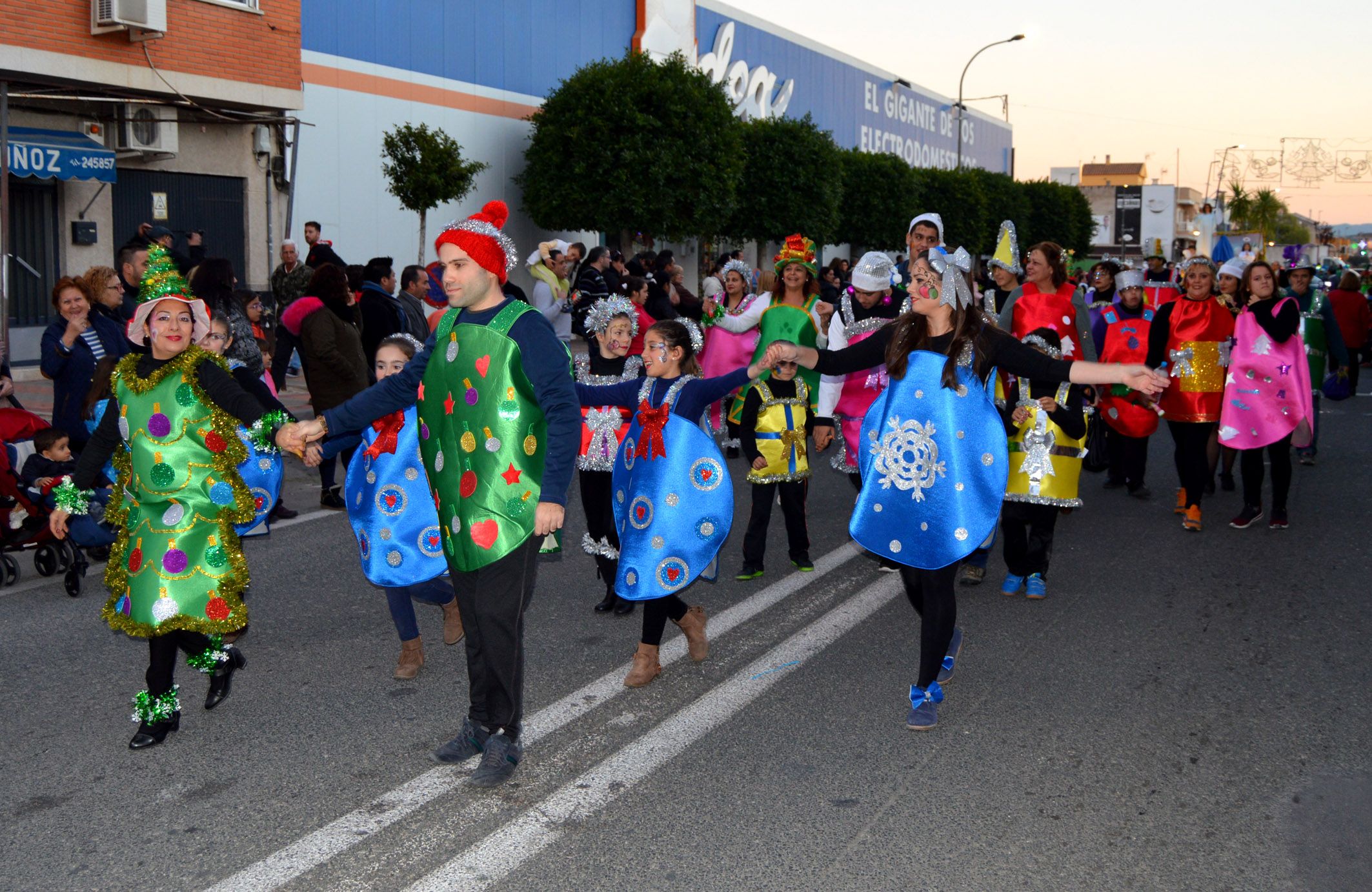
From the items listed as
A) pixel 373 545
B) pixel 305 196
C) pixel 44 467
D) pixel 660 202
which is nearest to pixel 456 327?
pixel 373 545

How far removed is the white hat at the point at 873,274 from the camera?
24.9 ft

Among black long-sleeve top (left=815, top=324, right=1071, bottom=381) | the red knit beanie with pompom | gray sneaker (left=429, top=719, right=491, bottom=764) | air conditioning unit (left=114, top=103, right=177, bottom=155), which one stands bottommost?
gray sneaker (left=429, top=719, right=491, bottom=764)

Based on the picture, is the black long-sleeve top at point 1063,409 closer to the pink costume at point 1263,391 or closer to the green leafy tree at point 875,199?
the pink costume at point 1263,391

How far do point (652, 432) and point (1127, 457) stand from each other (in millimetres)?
6214

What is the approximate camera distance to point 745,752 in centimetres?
465

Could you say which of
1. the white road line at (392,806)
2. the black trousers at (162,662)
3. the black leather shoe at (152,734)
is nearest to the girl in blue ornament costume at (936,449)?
the white road line at (392,806)

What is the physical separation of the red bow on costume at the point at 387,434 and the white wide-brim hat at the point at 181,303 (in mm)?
822

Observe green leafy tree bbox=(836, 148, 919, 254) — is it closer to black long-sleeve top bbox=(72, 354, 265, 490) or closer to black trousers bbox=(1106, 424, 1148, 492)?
black trousers bbox=(1106, 424, 1148, 492)

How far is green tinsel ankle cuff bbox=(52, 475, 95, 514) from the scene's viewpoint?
16.3 ft

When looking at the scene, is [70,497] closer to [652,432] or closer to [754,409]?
[652,432]

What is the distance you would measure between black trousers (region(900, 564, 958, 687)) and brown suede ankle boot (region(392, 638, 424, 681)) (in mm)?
2220

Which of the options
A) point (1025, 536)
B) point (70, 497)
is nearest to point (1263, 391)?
point (1025, 536)

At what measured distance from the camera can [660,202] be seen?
26984 millimetres

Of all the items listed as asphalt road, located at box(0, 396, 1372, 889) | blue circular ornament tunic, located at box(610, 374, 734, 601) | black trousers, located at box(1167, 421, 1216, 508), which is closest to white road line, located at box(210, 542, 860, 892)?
asphalt road, located at box(0, 396, 1372, 889)
